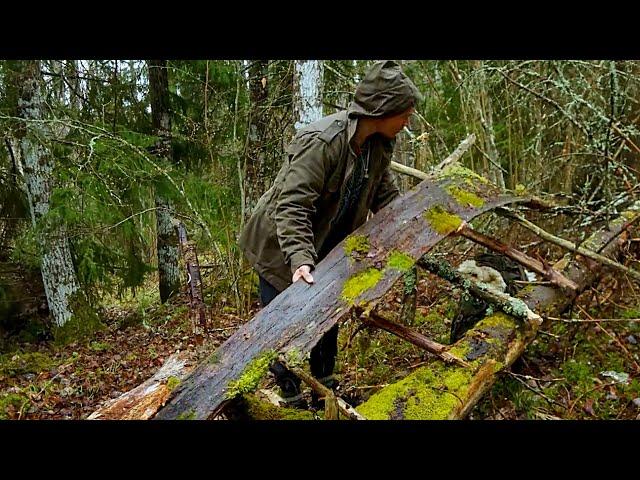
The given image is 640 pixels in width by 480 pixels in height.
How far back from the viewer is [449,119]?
709 cm

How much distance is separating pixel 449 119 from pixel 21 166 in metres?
5.65

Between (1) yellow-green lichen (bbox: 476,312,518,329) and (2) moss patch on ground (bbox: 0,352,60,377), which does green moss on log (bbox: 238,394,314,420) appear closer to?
(1) yellow-green lichen (bbox: 476,312,518,329)

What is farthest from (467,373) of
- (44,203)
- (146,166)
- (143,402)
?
(44,203)

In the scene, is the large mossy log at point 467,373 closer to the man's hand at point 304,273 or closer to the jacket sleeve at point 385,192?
the man's hand at point 304,273

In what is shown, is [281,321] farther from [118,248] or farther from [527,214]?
A: [118,248]

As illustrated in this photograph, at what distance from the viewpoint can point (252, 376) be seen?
2.32 meters

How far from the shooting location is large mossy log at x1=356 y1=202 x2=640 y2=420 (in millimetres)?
2414

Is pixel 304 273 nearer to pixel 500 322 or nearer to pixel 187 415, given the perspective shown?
pixel 187 415

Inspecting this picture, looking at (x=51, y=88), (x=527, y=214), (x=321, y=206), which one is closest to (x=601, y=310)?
(x=527, y=214)

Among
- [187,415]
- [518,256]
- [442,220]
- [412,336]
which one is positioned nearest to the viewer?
[187,415]

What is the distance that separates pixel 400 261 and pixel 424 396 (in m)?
0.68

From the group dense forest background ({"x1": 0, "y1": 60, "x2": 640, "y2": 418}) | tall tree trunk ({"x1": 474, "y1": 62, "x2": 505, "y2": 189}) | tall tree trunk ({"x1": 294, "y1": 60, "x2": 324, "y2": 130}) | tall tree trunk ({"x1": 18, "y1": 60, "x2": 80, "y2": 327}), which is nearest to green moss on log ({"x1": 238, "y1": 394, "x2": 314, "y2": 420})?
dense forest background ({"x1": 0, "y1": 60, "x2": 640, "y2": 418})

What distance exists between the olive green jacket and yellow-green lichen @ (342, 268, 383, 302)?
215 millimetres

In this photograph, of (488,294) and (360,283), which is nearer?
(360,283)
